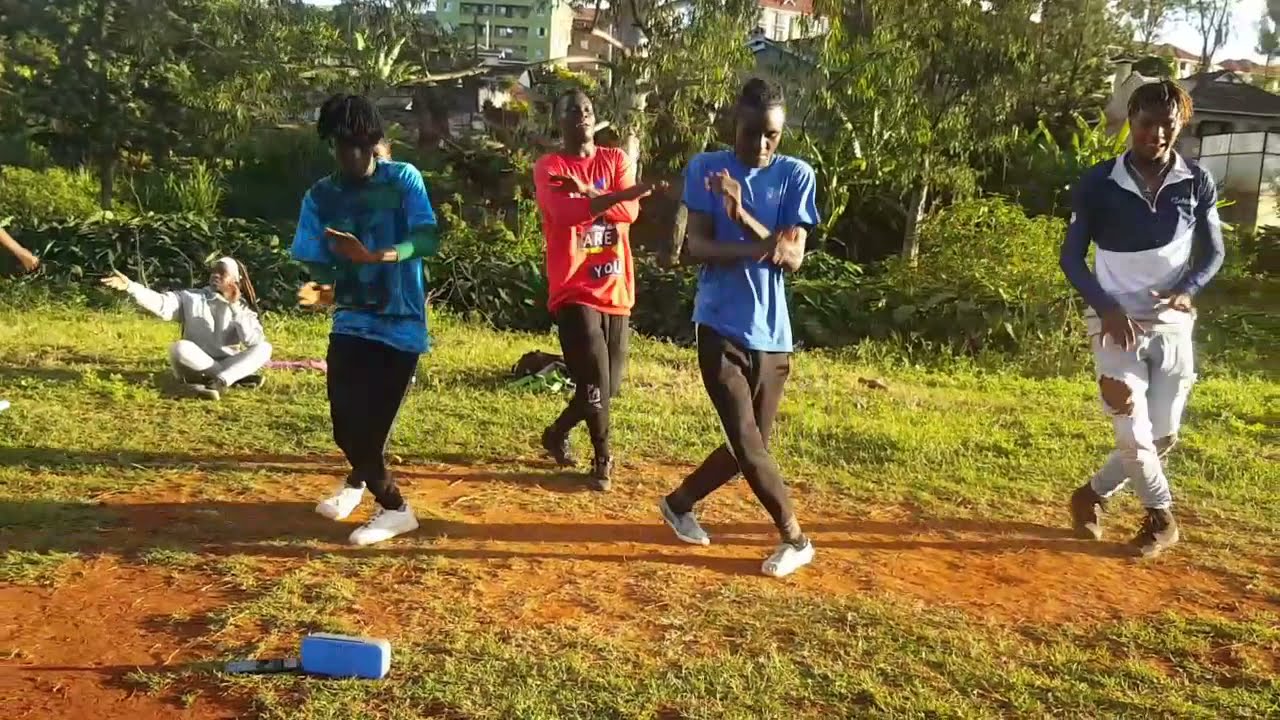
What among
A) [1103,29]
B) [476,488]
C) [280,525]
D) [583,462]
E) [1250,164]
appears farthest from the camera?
[1250,164]

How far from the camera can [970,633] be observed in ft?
11.9

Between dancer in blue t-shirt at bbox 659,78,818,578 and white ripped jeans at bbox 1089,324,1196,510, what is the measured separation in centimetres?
139

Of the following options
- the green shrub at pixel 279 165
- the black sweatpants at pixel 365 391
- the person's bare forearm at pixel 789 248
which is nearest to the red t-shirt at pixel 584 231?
the black sweatpants at pixel 365 391

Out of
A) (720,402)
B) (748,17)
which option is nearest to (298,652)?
(720,402)

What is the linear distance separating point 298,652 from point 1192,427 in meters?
5.96

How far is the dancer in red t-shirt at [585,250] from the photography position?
5.03 metres

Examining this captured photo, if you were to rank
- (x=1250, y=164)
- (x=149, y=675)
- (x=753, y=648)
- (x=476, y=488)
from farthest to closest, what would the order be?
1. (x=1250, y=164)
2. (x=476, y=488)
3. (x=753, y=648)
4. (x=149, y=675)

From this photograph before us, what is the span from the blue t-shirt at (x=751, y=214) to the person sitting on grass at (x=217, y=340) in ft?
13.9

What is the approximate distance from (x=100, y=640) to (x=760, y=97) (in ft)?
9.29

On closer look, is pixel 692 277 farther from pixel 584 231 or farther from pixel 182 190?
pixel 182 190

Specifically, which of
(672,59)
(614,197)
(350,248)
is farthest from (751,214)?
(672,59)

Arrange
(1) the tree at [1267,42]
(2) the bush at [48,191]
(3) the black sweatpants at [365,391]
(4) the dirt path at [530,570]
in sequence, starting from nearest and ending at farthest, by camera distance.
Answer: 1. (4) the dirt path at [530,570]
2. (3) the black sweatpants at [365,391]
3. (2) the bush at [48,191]
4. (1) the tree at [1267,42]

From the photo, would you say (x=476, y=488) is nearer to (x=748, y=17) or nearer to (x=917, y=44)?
(x=748, y=17)

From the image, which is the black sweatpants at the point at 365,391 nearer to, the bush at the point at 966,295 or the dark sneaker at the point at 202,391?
the dark sneaker at the point at 202,391
